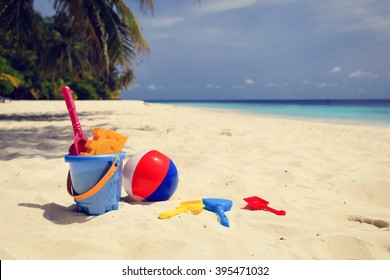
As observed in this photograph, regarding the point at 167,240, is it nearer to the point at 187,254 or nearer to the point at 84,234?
the point at 187,254

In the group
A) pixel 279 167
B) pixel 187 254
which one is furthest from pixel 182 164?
pixel 187 254

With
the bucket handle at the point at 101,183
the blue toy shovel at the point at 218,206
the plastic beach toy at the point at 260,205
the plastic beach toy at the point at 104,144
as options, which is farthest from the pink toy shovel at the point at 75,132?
the plastic beach toy at the point at 260,205

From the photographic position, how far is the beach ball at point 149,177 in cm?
252

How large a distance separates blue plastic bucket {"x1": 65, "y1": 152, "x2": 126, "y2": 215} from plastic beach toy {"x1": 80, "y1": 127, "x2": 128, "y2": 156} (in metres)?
0.08

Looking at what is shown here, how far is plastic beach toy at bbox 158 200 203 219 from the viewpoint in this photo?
2.24 metres

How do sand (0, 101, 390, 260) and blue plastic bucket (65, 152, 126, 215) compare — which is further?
blue plastic bucket (65, 152, 126, 215)

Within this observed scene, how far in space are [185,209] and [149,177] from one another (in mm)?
379

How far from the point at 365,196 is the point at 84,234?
2415 millimetres

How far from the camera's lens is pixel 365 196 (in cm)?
306

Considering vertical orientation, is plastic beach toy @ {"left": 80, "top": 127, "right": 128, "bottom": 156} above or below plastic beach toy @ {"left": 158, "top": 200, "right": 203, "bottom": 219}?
above

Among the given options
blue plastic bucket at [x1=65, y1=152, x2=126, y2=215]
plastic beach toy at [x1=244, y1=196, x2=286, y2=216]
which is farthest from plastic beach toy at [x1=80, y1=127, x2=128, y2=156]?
plastic beach toy at [x1=244, y1=196, x2=286, y2=216]

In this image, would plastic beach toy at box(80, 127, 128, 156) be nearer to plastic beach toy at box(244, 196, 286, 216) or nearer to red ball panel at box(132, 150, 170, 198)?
red ball panel at box(132, 150, 170, 198)

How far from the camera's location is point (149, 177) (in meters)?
2.52

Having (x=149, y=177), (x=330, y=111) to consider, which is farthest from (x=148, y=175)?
(x=330, y=111)
